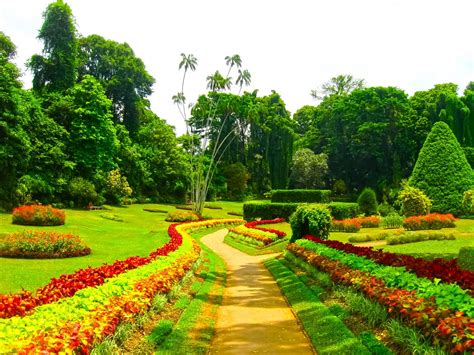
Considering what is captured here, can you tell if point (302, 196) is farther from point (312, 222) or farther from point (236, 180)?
point (236, 180)

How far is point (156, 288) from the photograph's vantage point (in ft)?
31.4

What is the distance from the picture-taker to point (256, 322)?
9.05 metres

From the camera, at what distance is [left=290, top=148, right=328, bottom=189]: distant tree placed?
208 ft

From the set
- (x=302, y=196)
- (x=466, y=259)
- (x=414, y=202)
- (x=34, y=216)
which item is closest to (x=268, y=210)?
(x=302, y=196)

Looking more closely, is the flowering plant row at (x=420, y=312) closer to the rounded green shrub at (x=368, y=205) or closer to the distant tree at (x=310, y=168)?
the rounded green shrub at (x=368, y=205)

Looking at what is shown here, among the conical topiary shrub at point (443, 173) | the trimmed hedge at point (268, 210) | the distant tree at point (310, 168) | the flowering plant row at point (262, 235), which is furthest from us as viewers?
the distant tree at point (310, 168)

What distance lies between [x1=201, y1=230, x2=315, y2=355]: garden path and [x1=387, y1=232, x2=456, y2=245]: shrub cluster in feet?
30.9

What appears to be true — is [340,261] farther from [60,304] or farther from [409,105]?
[409,105]

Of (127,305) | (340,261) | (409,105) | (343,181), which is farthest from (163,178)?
(127,305)

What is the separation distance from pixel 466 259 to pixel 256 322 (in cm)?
763

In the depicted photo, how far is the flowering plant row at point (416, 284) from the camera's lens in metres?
6.13

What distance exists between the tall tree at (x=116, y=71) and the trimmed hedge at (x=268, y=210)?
2952 centimetres

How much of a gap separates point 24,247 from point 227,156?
5886 cm

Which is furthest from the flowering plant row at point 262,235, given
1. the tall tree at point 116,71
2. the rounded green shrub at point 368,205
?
the tall tree at point 116,71
